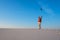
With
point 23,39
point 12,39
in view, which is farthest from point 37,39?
point 12,39

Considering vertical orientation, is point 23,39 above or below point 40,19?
below

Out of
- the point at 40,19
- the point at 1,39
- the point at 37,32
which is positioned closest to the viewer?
the point at 40,19

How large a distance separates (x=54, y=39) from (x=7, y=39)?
3.02m

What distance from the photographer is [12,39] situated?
338 inches

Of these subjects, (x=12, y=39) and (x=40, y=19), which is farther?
(x=12, y=39)

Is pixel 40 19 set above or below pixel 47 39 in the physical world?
above

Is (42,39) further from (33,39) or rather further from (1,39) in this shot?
(1,39)

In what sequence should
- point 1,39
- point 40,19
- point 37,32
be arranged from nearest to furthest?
point 40,19 → point 1,39 → point 37,32

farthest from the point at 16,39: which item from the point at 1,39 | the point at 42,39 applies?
the point at 42,39

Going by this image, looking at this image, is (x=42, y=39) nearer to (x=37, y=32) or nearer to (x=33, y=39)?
(x=33, y=39)

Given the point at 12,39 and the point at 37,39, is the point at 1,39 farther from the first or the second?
the point at 37,39

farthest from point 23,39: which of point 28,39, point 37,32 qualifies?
point 37,32

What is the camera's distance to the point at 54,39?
8688 millimetres

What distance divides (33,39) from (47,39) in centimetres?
91
